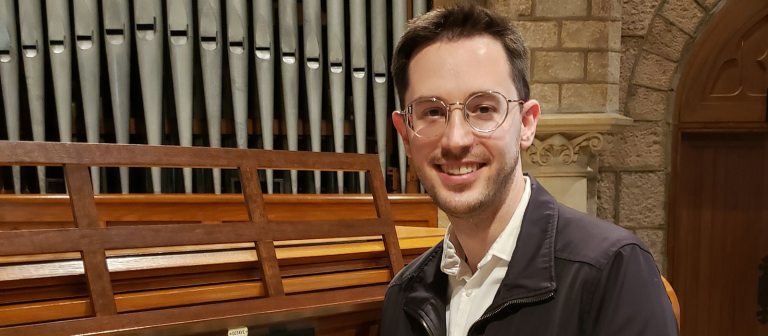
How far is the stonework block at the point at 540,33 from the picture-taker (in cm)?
318

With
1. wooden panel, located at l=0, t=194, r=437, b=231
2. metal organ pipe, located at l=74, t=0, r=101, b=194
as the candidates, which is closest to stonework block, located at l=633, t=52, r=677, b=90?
wooden panel, located at l=0, t=194, r=437, b=231

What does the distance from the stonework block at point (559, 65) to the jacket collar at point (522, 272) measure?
1.89m

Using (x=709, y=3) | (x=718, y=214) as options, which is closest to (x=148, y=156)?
(x=709, y=3)

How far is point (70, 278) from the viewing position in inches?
50.4

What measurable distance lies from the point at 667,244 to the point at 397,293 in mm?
2794

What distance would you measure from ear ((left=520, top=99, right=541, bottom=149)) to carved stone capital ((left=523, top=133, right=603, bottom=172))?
1.78 m

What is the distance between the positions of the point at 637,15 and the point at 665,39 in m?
0.22

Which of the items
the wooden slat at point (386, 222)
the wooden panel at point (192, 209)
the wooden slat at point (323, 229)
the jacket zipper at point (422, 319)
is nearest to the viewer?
the jacket zipper at point (422, 319)

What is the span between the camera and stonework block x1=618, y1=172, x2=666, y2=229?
12.0ft

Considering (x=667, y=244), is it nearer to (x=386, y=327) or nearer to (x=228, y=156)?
(x=386, y=327)

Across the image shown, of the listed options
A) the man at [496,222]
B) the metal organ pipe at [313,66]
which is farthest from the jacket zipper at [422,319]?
the metal organ pipe at [313,66]

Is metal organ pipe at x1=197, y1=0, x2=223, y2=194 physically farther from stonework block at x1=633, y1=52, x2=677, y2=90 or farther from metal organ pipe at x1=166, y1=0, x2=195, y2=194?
stonework block at x1=633, y1=52, x2=677, y2=90

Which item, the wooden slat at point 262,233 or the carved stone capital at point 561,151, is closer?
the wooden slat at point 262,233

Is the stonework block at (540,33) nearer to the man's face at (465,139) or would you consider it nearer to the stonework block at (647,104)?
the stonework block at (647,104)
